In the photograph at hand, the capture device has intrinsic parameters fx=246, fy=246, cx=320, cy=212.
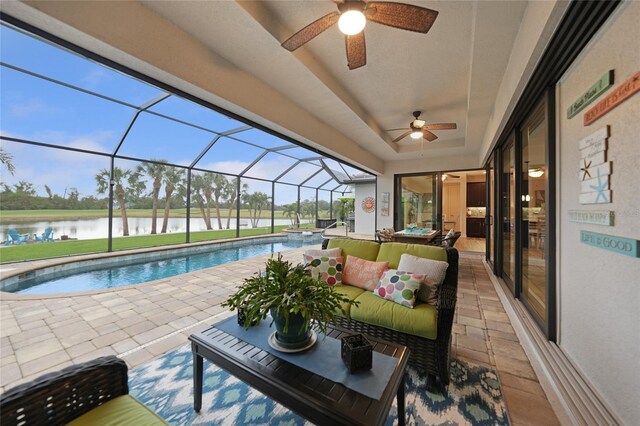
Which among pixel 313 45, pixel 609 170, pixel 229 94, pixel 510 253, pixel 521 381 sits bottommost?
pixel 521 381

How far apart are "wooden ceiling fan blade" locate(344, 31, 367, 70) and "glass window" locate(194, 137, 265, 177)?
16.3 ft

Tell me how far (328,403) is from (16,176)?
25.0ft

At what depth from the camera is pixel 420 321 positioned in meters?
1.86

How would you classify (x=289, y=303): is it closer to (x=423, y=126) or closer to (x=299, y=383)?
(x=299, y=383)

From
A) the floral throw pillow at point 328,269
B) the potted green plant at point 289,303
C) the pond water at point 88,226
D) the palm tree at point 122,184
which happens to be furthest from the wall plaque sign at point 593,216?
the pond water at point 88,226

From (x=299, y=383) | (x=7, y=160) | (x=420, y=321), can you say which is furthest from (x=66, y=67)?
(x=420, y=321)

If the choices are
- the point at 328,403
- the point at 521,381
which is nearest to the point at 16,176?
the point at 328,403

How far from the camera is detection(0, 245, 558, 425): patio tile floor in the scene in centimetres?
194

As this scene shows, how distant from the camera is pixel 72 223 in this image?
640 centimetres

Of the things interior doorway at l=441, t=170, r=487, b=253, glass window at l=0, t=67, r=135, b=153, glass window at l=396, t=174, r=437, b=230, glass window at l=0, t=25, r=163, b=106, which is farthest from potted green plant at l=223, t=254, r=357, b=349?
interior doorway at l=441, t=170, r=487, b=253

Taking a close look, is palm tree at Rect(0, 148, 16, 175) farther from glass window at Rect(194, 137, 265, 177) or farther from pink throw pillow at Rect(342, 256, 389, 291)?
pink throw pillow at Rect(342, 256, 389, 291)

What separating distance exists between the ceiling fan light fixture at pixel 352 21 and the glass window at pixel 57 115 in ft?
15.4

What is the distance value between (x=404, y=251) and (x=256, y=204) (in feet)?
28.0

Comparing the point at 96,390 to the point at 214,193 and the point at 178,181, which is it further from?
the point at 214,193
